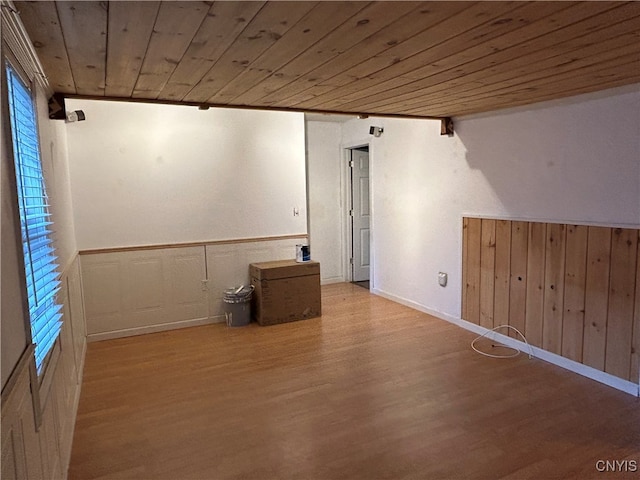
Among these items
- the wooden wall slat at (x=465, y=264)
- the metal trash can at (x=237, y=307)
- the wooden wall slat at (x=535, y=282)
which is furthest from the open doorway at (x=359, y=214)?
the wooden wall slat at (x=535, y=282)

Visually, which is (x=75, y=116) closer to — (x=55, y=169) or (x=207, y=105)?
(x=55, y=169)

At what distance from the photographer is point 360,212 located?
644cm

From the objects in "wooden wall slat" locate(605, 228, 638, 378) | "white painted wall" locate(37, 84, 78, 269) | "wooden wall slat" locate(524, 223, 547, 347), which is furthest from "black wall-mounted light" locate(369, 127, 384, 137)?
"white painted wall" locate(37, 84, 78, 269)

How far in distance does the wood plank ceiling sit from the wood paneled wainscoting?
1.08m

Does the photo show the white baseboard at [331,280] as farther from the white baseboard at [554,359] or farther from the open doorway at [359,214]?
the white baseboard at [554,359]

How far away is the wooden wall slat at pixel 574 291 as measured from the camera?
3176mm

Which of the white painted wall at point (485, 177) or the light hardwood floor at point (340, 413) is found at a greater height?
the white painted wall at point (485, 177)

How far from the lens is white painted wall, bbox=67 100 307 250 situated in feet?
13.2

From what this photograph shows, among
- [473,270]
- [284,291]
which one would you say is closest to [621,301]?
[473,270]

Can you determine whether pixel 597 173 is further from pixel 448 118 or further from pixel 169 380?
pixel 169 380

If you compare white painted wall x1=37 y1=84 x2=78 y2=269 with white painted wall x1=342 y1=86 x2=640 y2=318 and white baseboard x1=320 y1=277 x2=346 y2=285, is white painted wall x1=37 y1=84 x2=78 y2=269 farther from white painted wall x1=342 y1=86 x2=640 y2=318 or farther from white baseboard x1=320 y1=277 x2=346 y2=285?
white baseboard x1=320 y1=277 x2=346 y2=285

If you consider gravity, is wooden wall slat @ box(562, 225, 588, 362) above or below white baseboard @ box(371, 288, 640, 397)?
above

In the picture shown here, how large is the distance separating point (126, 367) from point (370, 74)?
2.88 meters

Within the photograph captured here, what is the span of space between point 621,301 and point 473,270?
134 cm
